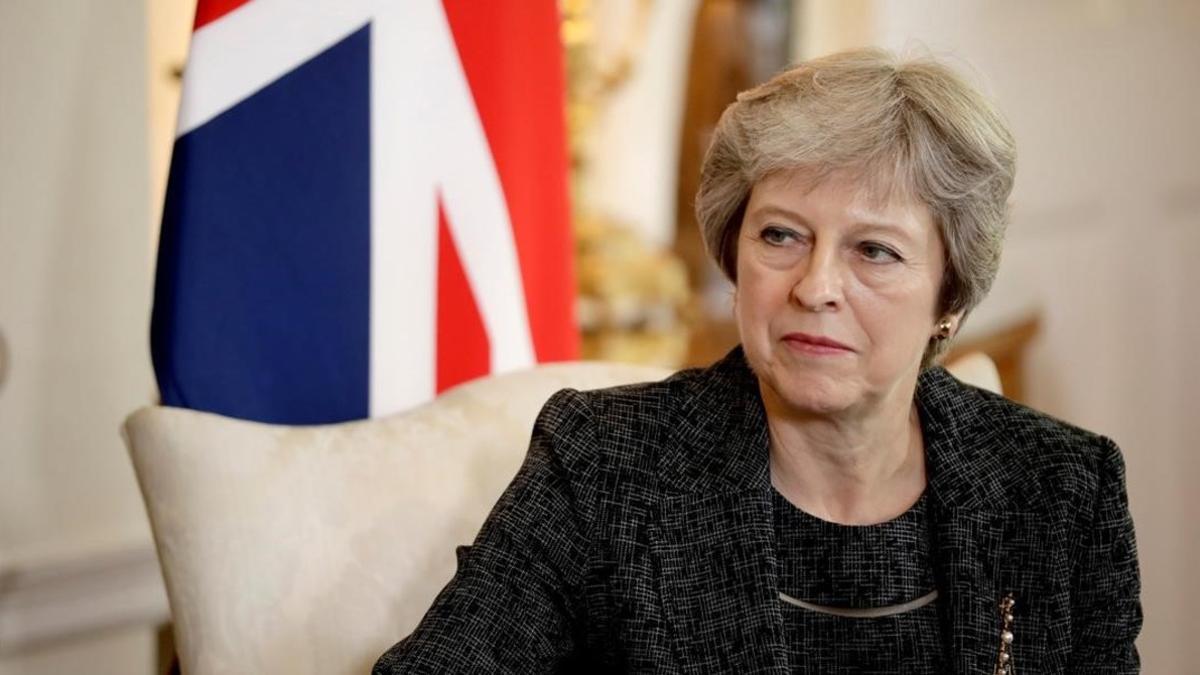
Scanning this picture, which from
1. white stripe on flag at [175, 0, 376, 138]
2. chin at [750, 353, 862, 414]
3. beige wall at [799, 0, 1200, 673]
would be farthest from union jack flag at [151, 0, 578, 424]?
beige wall at [799, 0, 1200, 673]

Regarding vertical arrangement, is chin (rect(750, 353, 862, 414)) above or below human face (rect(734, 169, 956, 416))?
below

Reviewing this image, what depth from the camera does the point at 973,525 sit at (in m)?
1.74

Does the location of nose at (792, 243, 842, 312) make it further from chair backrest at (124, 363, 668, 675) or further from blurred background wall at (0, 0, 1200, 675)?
blurred background wall at (0, 0, 1200, 675)

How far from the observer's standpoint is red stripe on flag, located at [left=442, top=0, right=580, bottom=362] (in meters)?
2.31

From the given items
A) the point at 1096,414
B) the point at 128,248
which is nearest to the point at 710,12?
the point at 1096,414

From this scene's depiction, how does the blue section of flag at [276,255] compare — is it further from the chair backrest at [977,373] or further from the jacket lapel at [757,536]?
the chair backrest at [977,373]

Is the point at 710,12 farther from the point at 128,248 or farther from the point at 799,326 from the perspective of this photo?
the point at 799,326

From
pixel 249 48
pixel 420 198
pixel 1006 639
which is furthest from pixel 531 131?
pixel 1006 639

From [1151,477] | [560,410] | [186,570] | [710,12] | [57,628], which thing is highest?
[710,12]

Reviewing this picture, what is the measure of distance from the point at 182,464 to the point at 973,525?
0.93m

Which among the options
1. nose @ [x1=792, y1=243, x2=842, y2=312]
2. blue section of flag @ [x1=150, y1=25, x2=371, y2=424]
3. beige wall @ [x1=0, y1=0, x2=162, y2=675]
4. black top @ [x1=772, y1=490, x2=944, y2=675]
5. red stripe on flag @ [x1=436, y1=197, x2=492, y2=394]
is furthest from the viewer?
beige wall @ [x1=0, y1=0, x2=162, y2=675]

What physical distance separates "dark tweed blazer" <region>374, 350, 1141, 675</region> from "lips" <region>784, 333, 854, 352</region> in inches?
6.1

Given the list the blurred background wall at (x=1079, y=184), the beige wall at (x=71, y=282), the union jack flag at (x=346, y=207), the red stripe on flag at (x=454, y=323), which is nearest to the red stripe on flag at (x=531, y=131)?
the union jack flag at (x=346, y=207)

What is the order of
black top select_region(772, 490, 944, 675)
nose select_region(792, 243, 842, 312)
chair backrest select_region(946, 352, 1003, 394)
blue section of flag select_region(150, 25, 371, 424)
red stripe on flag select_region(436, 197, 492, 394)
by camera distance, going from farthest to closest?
red stripe on flag select_region(436, 197, 492, 394)
chair backrest select_region(946, 352, 1003, 394)
blue section of flag select_region(150, 25, 371, 424)
black top select_region(772, 490, 944, 675)
nose select_region(792, 243, 842, 312)
